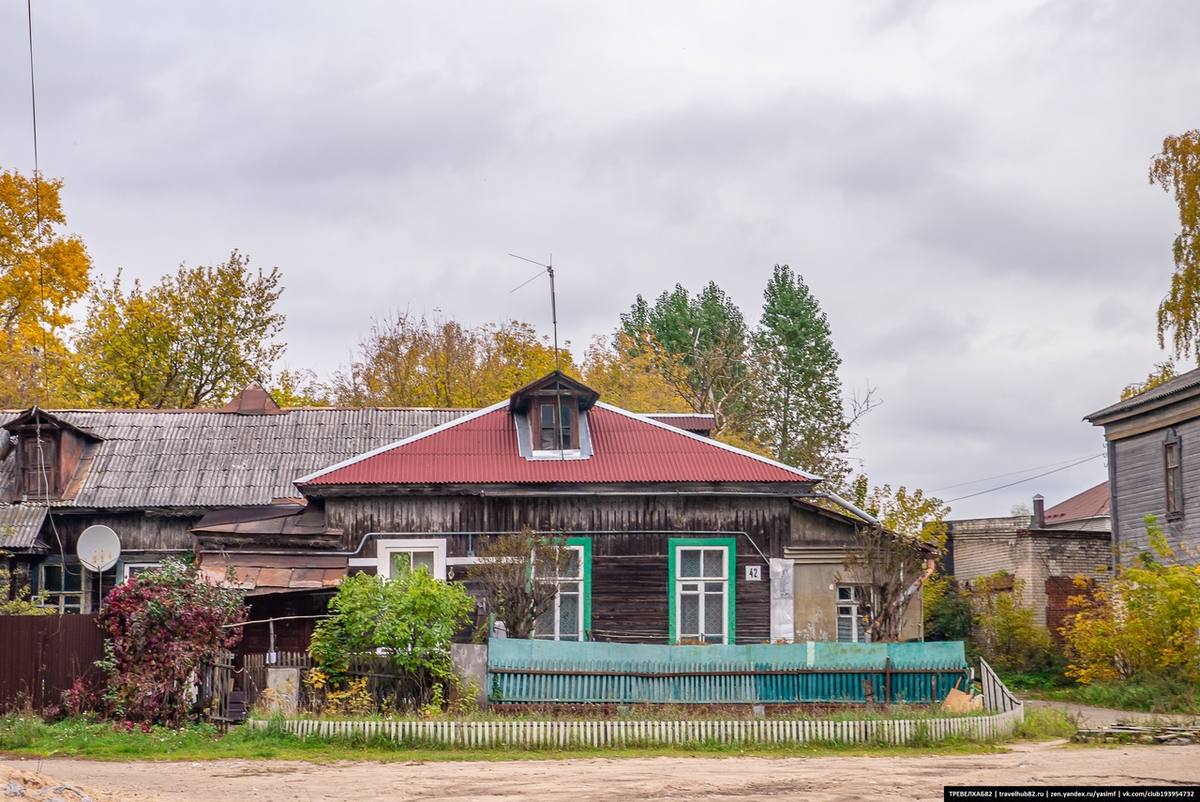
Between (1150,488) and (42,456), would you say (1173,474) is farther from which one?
(42,456)

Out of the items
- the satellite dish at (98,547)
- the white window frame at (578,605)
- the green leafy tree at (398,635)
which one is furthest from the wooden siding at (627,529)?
the satellite dish at (98,547)

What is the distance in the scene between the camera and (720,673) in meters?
19.2

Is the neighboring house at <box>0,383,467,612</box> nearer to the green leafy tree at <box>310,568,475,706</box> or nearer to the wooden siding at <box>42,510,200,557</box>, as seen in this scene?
the wooden siding at <box>42,510,200,557</box>

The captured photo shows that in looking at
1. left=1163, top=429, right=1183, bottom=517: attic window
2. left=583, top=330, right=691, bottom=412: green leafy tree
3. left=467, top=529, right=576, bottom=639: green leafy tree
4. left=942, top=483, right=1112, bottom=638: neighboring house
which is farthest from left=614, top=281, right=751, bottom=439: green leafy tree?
left=467, top=529, right=576, bottom=639: green leafy tree

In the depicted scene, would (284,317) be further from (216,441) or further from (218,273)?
(216,441)

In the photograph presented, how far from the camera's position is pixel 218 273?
4194 cm

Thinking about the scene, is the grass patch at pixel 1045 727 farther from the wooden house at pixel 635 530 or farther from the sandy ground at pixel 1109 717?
the wooden house at pixel 635 530

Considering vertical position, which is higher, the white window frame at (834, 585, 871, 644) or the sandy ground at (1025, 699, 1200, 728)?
the white window frame at (834, 585, 871, 644)

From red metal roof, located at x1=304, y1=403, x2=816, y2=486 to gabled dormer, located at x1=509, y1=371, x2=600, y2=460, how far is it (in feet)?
0.69

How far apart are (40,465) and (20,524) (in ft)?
5.45

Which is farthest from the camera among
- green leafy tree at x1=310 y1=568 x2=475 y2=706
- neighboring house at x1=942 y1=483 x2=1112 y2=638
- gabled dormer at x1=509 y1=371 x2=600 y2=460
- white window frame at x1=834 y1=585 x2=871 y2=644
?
neighboring house at x1=942 y1=483 x2=1112 y2=638

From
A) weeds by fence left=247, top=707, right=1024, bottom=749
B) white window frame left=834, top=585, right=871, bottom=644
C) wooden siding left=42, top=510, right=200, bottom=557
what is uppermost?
wooden siding left=42, top=510, right=200, bottom=557

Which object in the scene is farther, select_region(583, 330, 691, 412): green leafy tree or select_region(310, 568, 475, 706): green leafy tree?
select_region(583, 330, 691, 412): green leafy tree

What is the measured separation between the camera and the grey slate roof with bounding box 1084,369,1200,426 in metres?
28.0
